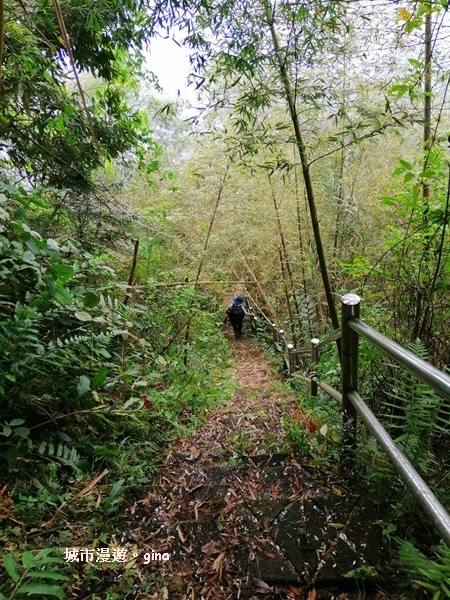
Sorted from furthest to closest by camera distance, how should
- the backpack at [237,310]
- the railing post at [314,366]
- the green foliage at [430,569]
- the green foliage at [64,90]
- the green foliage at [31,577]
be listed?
the backpack at [237,310]
the railing post at [314,366]
the green foliage at [64,90]
the green foliage at [31,577]
the green foliage at [430,569]

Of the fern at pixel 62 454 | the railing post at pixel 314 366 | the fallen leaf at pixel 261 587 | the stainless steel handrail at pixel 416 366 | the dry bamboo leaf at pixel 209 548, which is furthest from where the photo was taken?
the railing post at pixel 314 366

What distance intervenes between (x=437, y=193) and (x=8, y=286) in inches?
106

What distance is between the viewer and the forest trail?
3.91 feet

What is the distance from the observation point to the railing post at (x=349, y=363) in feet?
4.70

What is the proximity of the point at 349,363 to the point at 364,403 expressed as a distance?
0.60 ft

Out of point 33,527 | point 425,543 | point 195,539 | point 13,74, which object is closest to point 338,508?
point 425,543

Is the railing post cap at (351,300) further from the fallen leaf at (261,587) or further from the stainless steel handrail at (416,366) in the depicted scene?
the fallen leaf at (261,587)

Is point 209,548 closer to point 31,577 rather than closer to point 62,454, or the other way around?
point 31,577

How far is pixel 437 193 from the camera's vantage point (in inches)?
86.2

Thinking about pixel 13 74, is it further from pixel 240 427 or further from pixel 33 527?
Answer: pixel 240 427

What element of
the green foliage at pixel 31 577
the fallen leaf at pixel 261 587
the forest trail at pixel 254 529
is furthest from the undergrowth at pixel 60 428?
the fallen leaf at pixel 261 587

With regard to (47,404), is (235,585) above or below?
below

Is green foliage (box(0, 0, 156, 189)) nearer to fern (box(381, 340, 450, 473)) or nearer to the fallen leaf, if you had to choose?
fern (box(381, 340, 450, 473))

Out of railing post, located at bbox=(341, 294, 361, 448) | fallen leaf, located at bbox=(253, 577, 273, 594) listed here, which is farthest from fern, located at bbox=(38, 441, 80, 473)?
railing post, located at bbox=(341, 294, 361, 448)
